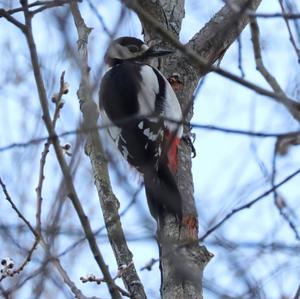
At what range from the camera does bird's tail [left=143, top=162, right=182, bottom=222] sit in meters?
2.98

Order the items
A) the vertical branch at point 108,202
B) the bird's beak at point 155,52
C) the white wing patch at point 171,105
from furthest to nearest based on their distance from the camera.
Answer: the bird's beak at point 155,52
the white wing patch at point 171,105
the vertical branch at point 108,202

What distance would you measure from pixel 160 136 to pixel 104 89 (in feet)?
1.57

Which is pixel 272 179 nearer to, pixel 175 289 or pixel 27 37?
pixel 27 37

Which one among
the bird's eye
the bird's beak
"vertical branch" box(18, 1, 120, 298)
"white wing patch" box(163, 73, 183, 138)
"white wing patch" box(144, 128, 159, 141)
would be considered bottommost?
"vertical branch" box(18, 1, 120, 298)

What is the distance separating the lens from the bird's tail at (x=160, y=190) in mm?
2984

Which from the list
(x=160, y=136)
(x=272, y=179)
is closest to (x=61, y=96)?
(x=272, y=179)

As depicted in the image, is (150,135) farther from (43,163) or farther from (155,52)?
(43,163)

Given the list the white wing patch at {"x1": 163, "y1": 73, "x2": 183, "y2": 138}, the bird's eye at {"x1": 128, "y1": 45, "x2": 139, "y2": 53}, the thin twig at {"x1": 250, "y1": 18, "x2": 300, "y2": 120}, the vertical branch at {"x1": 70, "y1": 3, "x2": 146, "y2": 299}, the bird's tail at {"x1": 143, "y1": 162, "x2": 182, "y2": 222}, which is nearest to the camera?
the thin twig at {"x1": 250, "y1": 18, "x2": 300, "y2": 120}

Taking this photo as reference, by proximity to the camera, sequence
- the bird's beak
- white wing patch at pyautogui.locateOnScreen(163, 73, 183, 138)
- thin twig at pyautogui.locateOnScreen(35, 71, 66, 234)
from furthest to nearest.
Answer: the bird's beak → white wing patch at pyautogui.locateOnScreen(163, 73, 183, 138) → thin twig at pyautogui.locateOnScreen(35, 71, 66, 234)

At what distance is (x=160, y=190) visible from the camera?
3.02m

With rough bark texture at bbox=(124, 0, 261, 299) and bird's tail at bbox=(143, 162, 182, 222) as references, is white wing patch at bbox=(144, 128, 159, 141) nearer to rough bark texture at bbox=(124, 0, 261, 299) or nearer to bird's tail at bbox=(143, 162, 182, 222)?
rough bark texture at bbox=(124, 0, 261, 299)

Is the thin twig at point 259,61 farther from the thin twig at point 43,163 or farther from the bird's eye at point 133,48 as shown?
the bird's eye at point 133,48

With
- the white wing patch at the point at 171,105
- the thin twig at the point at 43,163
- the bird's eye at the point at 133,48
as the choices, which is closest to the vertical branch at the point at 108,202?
the thin twig at the point at 43,163

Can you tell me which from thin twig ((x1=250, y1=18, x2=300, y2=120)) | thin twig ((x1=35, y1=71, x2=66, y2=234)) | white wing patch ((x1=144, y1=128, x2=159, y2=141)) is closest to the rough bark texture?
white wing patch ((x1=144, y1=128, x2=159, y2=141))
